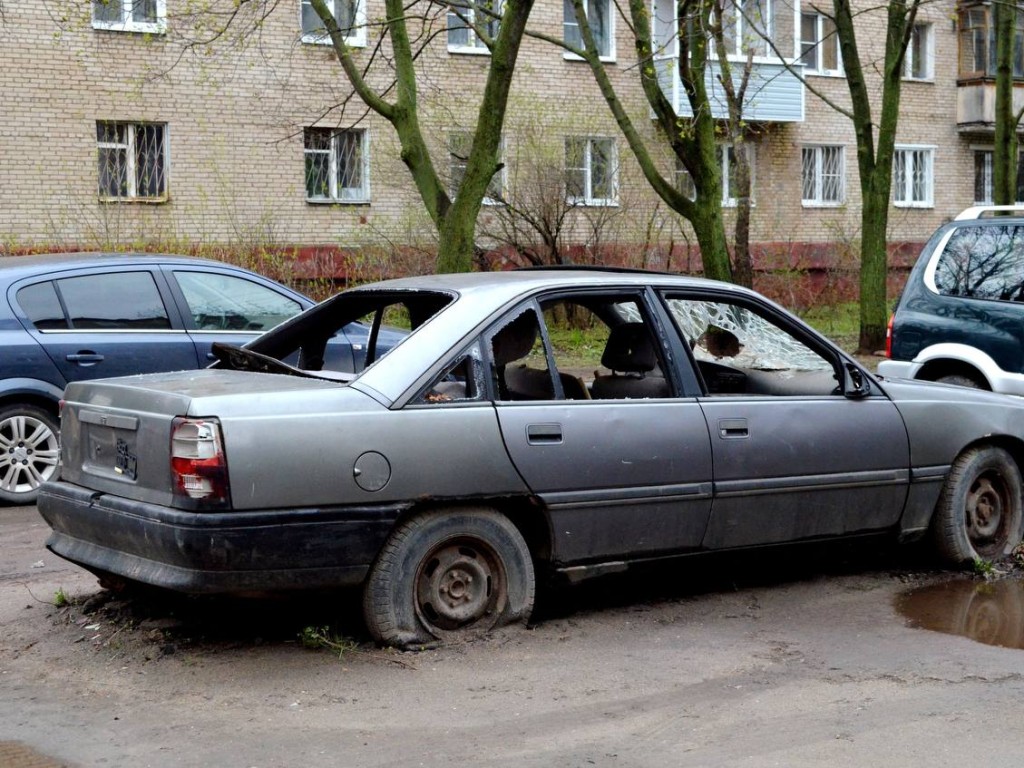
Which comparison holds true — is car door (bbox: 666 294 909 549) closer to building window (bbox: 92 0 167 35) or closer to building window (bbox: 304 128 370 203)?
building window (bbox: 92 0 167 35)

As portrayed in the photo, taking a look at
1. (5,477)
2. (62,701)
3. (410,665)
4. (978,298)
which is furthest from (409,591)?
(978,298)

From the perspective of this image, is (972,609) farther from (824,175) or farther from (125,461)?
(824,175)

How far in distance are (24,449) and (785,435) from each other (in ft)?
17.9

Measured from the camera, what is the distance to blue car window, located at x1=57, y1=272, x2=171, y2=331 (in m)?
9.19

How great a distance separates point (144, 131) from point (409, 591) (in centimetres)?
2071

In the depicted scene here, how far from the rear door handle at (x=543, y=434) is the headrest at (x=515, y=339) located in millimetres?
353

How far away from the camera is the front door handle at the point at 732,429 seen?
590 cm

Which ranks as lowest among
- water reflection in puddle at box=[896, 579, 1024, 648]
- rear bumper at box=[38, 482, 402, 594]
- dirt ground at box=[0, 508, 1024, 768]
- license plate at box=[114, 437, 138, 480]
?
water reflection in puddle at box=[896, 579, 1024, 648]

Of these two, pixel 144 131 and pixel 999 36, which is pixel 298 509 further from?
pixel 144 131

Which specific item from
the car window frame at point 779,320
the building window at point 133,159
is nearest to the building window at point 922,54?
the building window at point 133,159

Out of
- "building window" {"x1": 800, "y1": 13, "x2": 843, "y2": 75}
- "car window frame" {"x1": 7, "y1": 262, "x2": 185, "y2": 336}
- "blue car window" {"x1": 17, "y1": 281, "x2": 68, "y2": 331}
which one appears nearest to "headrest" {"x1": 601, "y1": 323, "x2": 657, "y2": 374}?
"car window frame" {"x1": 7, "y1": 262, "x2": 185, "y2": 336}

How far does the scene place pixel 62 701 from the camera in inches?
187

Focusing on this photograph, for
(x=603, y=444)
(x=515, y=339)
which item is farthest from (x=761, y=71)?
(x=603, y=444)

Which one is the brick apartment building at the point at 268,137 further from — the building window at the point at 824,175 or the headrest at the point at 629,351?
the headrest at the point at 629,351
